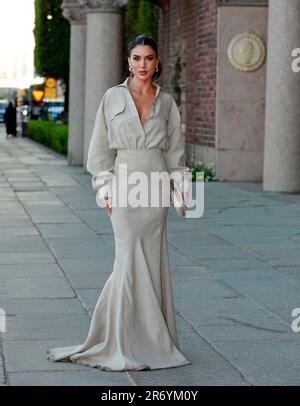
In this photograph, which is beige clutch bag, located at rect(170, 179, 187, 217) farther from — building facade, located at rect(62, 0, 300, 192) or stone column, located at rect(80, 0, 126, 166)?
stone column, located at rect(80, 0, 126, 166)

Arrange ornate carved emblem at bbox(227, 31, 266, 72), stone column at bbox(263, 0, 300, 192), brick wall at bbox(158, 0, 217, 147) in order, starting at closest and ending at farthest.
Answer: stone column at bbox(263, 0, 300, 192)
ornate carved emblem at bbox(227, 31, 266, 72)
brick wall at bbox(158, 0, 217, 147)

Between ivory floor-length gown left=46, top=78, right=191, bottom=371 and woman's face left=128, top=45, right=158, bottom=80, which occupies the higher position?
woman's face left=128, top=45, right=158, bottom=80

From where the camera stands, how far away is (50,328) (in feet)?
24.4

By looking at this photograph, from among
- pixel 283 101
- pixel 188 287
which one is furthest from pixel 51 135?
pixel 188 287

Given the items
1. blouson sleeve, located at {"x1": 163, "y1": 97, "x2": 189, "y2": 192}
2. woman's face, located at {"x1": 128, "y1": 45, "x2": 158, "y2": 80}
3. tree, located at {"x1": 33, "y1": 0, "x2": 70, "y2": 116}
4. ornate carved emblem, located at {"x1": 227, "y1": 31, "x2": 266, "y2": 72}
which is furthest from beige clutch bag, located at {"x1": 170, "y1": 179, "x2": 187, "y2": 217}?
tree, located at {"x1": 33, "y1": 0, "x2": 70, "y2": 116}

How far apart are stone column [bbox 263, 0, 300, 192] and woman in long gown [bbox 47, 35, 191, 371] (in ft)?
37.4

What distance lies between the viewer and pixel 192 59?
23844mm

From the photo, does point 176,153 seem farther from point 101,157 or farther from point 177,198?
point 101,157

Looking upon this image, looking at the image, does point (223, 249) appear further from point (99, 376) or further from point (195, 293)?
point (99, 376)

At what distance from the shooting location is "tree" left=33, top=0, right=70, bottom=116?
144 ft

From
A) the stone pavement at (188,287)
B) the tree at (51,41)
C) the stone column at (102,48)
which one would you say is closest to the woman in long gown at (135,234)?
the stone pavement at (188,287)

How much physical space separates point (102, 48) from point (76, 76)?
147 inches

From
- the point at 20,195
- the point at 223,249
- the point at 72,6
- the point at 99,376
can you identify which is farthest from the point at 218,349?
the point at 72,6

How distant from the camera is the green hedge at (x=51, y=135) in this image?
33.1 m
